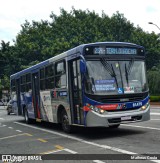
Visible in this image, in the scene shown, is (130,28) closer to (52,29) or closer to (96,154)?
(52,29)

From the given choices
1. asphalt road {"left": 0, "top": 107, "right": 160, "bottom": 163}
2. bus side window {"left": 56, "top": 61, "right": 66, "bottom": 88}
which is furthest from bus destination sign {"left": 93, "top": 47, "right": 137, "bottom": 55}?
asphalt road {"left": 0, "top": 107, "right": 160, "bottom": 163}

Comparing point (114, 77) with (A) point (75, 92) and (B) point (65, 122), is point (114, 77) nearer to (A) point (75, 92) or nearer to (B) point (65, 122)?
(A) point (75, 92)

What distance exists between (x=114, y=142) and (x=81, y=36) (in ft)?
151

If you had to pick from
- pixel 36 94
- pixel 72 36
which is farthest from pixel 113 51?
pixel 72 36

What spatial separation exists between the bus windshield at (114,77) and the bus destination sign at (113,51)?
0.27 m

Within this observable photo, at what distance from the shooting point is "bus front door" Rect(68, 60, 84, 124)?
1258cm

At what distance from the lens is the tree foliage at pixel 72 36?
185ft

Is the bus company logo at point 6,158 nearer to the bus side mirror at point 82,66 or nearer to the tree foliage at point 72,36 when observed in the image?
the bus side mirror at point 82,66

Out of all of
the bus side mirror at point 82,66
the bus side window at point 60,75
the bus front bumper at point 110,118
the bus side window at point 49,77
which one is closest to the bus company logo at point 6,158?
the bus front bumper at point 110,118

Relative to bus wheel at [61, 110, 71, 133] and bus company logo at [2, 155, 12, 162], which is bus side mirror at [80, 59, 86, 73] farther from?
bus company logo at [2, 155, 12, 162]

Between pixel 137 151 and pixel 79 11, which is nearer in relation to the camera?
pixel 137 151

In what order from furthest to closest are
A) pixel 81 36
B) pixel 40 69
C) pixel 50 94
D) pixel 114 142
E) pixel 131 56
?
pixel 81 36, pixel 40 69, pixel 50 94, pixel 131 56, pixel 114 142

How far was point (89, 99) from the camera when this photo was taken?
12000 millimetres

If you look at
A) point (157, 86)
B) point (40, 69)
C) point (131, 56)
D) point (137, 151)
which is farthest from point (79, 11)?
point (137, 151)
